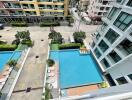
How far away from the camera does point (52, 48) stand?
110ft

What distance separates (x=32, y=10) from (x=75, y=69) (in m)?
30.0

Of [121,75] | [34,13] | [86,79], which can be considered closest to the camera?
[121,75]

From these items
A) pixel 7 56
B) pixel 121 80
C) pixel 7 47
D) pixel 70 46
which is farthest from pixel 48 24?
pixel 121 80

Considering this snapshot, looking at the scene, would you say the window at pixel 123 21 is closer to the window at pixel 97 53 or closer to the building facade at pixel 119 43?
the building facade at pixel 119 43

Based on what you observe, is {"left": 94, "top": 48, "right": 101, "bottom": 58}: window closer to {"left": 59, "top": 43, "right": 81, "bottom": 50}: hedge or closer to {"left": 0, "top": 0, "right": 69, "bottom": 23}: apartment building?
{"left": 59, "top": 43, "right": 81, "bottom": 50}: hedge

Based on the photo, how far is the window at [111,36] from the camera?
22.1 meters

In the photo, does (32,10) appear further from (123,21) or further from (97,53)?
(123,21)

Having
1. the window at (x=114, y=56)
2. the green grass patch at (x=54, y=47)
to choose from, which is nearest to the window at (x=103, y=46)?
the window at (x=114, y=56)

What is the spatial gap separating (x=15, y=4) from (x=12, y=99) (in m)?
33.7

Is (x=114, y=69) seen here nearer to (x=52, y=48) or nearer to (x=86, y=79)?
(x=86, y=79)

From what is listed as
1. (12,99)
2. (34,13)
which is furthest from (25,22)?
(12,99)

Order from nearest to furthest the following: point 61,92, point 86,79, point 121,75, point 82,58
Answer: point 121,75 < point 61,92 < point 86,79 < point 82,58

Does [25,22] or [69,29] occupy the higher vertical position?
[25,22]

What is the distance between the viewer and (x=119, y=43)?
20.8 m
